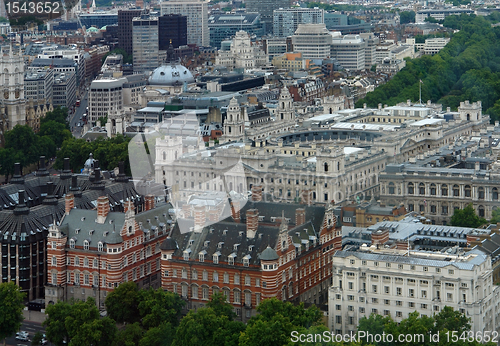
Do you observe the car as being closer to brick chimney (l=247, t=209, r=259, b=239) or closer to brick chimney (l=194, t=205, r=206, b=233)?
brick chimney (l=194, t=205, r=206, b=233)

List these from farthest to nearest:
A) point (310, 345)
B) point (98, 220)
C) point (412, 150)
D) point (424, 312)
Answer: point (412, 150) → point (98, 220) → point (424, 312) → point (310, 345)

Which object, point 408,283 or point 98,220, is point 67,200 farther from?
point 408,283

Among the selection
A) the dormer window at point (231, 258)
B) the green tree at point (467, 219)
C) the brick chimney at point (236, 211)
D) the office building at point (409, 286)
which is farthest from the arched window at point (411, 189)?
the dormer window at point (231, 258)

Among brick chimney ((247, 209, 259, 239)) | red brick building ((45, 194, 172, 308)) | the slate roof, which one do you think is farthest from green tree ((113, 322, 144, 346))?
the slate roof

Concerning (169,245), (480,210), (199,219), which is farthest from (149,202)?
(480,210)

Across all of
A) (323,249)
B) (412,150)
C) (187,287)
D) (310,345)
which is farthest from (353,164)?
(310,345)

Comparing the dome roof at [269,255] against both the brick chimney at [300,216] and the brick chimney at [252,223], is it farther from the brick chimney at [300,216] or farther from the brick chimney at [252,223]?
the brick chimney at [300,216]
